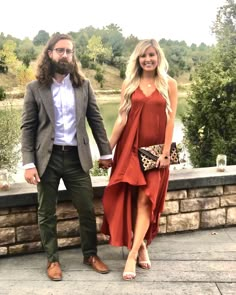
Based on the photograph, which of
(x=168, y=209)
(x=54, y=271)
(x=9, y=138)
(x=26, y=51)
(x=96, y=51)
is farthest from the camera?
(x=26, y=51)

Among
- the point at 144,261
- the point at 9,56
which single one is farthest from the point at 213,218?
the point at 9,56

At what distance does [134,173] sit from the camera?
254 centimetres

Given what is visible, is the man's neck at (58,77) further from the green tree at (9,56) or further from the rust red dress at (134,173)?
the green tree at (9,56)

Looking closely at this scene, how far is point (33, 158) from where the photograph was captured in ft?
8.00

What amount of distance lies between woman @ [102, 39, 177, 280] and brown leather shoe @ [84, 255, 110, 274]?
0.14 metres

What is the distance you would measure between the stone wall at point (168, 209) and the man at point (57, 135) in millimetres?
279

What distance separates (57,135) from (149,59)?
0.72 metres

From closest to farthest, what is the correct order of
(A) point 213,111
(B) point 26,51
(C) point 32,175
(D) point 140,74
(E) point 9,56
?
(C) point 32,175
(D) point 140,74
(A) point 213,111
(E) point 9,56
(B) point 26,51

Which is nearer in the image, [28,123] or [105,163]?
[28,123]

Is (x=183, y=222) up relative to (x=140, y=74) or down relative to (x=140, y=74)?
down

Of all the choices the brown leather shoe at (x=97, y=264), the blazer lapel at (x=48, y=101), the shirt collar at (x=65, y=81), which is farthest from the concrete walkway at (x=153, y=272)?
the shirt collar at (x=65, y=81)

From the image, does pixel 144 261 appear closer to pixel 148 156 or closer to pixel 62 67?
pixel 148 156

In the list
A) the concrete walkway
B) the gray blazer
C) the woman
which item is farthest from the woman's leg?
the gray blazer

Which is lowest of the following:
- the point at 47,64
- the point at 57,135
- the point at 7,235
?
the point at 7,235
